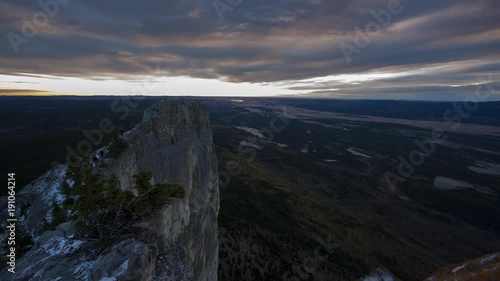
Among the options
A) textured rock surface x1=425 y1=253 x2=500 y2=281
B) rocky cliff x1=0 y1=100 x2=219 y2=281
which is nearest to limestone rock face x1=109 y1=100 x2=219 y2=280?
rocky cliff x1=0 y1=100 x2=219 y2=281

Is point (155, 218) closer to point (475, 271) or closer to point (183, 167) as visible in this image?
point (183, 167)

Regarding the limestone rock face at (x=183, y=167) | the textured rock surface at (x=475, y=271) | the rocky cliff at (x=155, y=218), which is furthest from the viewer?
the textured rock surface at (x=475, y=271)

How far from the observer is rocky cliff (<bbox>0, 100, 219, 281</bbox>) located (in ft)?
39.4

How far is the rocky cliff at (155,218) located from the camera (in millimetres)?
12023

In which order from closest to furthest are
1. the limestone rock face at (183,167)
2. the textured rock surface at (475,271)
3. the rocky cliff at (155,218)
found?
the rocky cliff at (155,218) → the limestone rock face at (183,167) → the textured rock surface at (475,271)

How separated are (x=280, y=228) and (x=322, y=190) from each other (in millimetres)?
46992

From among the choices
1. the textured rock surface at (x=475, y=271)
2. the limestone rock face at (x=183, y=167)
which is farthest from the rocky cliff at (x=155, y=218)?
the textured rock surface at (x=475, y=271)

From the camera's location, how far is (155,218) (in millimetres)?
17000

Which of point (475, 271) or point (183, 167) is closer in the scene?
point (183, 167)

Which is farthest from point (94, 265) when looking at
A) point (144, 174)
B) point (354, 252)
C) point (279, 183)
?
point (279, 183)

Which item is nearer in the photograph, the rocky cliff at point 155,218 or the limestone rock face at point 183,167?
the rocky cliff at point 155,218

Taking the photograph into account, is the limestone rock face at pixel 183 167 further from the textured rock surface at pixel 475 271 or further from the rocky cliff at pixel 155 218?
the textured rock surface at pixel 475 271

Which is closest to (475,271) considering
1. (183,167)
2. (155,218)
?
(183,167)

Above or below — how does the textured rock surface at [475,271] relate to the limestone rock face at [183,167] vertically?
below
